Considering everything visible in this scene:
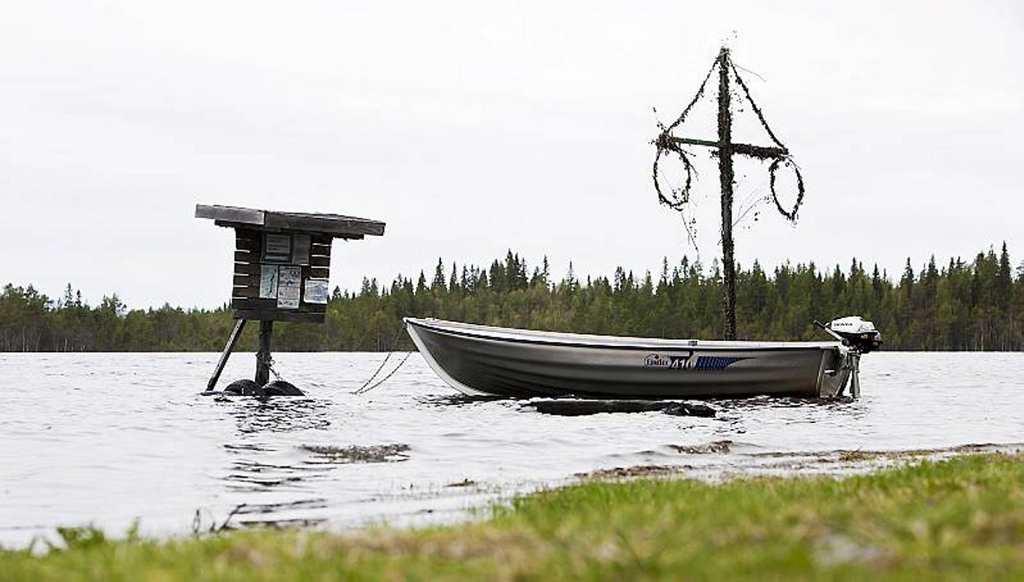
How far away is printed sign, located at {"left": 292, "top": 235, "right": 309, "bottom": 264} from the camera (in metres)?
28.7

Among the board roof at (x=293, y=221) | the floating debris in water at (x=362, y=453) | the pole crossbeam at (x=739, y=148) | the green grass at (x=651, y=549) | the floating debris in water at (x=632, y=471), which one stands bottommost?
the floating debris in water at (x=362, y=453)

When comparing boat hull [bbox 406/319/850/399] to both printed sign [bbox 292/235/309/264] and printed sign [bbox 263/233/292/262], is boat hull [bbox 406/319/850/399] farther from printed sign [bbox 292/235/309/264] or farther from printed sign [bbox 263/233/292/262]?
Answer: printed sign [bbox 263/233/292/262]

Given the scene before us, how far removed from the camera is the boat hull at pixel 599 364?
30.2 metres

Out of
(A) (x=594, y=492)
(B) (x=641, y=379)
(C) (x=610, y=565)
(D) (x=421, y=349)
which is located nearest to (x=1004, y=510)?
(C) (x=610, y=565)

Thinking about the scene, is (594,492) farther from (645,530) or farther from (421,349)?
(421,349)

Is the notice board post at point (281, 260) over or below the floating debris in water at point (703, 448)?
over

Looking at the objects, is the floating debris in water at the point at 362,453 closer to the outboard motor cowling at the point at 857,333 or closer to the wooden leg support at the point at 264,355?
the wooden leg support at the point at 264,355

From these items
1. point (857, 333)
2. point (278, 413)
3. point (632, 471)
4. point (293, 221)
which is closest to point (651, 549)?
point (632, 471)

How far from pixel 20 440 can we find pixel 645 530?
17.0 meters

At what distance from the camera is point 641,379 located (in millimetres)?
30719

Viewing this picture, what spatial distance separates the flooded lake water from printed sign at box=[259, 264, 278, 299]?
275 cm

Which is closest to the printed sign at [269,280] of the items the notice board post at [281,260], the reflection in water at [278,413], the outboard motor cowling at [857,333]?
the notice board post at [281,260]

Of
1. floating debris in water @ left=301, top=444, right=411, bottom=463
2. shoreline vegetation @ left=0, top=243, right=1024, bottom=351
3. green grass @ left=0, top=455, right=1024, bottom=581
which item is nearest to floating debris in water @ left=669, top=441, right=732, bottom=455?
floating debris in water @ left=301, top=444, right=411, bottom=463

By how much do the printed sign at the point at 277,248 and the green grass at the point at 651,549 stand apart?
2212 cm
